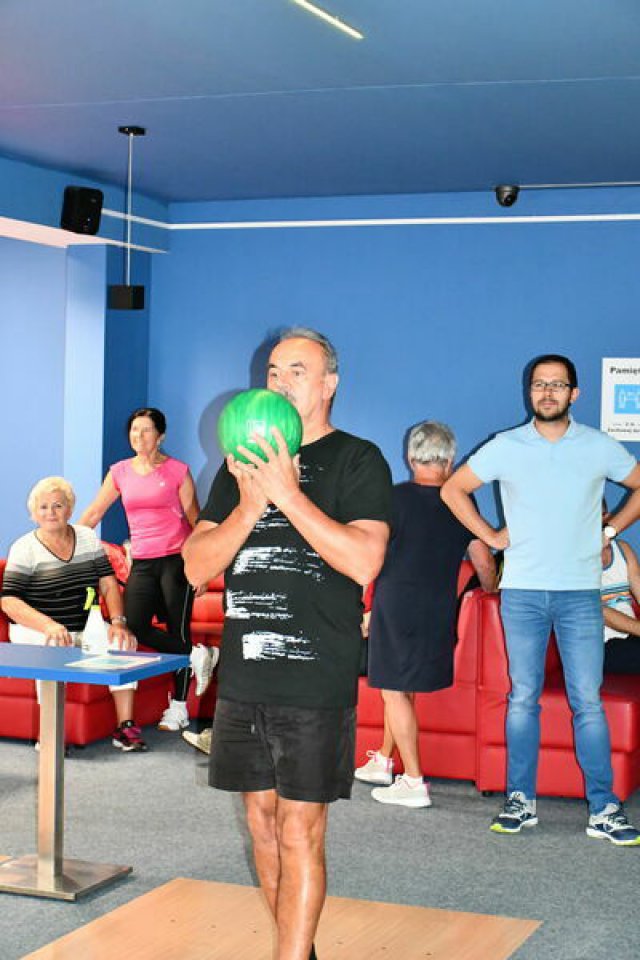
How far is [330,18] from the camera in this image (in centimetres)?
476

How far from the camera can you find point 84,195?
7695 millimetres

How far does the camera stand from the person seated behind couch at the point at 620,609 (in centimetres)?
576

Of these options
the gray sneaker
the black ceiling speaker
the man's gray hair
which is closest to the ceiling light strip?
the black ceiling speaker

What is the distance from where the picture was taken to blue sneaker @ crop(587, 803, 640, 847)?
4.90m

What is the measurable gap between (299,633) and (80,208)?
17.0ft

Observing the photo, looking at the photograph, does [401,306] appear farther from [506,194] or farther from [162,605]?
[162,605]

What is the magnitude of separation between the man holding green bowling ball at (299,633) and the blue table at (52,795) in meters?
1.10

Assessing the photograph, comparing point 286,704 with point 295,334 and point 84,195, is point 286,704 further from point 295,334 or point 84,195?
point 84,195

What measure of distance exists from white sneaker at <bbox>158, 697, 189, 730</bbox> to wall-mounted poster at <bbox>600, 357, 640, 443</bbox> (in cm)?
296

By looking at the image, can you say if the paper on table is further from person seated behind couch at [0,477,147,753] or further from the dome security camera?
the dome security camera

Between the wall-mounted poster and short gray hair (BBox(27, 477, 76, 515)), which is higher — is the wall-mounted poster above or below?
above

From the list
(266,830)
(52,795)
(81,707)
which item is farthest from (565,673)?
(81,707)

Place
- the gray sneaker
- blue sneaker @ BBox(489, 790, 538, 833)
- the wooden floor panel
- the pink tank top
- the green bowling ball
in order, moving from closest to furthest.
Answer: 1. the green bowling ball
2. the wooden floor panel
3. blue sneaker @ BBox(489, 790, 538, 833)
4. the gray sneaker
5. the pink tank top

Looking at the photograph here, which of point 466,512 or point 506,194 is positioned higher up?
point 506,194
